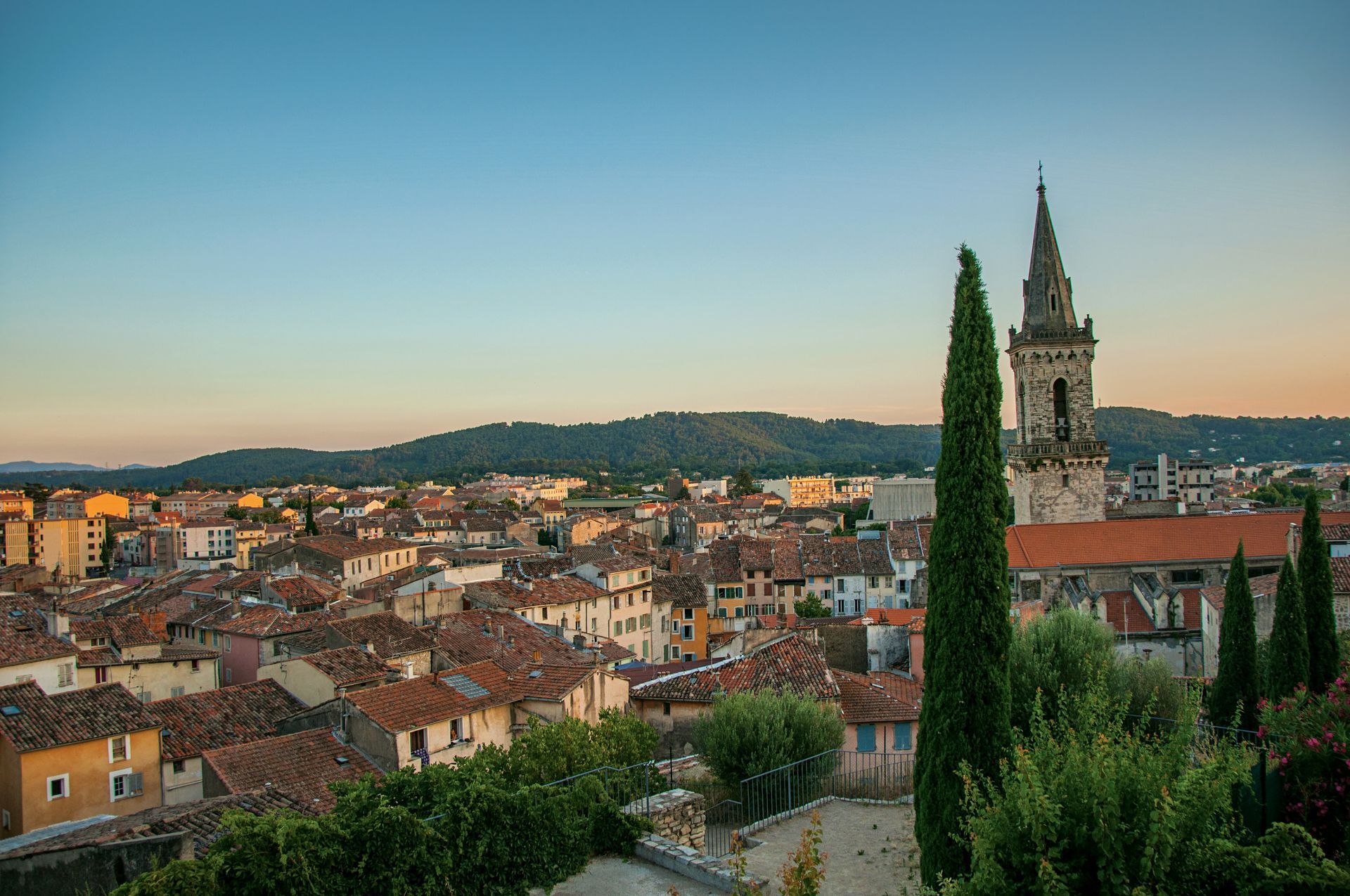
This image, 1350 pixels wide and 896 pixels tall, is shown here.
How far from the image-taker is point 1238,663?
20.8m

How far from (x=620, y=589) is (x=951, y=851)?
3619cm

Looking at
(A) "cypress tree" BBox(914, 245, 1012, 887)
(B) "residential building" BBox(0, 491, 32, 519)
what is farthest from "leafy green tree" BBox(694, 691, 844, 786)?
(B) "residential building" BBox(0, 491, 32, 519)

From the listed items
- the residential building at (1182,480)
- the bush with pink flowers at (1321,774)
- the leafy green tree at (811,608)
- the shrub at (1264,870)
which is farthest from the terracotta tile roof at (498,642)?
the residential building at (1182,480)

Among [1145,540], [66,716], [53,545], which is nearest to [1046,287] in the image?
[1145,540]

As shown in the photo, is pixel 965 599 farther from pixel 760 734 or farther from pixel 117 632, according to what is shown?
A: pixel 117 632

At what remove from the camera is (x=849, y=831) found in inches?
560

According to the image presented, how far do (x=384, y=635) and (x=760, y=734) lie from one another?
16842 mm

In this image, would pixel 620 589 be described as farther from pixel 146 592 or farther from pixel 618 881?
pixel 618 881

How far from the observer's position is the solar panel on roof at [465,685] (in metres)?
22.3

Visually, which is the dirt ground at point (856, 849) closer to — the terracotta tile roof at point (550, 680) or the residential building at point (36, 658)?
the terracotta tile roof at point (550, 680)

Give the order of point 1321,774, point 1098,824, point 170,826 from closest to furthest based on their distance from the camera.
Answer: point 1098,824 → point 1321,774 → point 170,826

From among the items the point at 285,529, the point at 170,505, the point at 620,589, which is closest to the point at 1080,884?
the point at 620,589

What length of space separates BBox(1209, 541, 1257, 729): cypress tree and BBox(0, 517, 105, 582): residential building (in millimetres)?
99871

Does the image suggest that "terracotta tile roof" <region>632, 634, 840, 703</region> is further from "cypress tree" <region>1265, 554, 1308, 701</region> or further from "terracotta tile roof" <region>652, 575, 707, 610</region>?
"terracotta tile roof" <region>652, 575, 707, 610</region>
